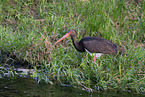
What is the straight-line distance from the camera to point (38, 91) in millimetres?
5293

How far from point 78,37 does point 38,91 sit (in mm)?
3017

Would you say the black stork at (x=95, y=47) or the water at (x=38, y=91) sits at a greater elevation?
the black stork at (x=95, y=47)

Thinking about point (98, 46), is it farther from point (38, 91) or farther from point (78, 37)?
point (38, 91)

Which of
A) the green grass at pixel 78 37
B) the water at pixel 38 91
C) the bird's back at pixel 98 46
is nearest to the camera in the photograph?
the water at pixel 38 91

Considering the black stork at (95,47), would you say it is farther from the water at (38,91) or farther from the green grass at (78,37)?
the water at (38,91)

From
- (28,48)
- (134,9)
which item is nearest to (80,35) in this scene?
(28,48)

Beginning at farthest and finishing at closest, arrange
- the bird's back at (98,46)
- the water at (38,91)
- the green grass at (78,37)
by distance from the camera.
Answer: the bird's back at (98,46) → the green grass at (78,37) → the water at (38,91)

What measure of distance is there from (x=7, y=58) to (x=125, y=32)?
3.65 m

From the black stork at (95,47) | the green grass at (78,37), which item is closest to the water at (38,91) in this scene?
the green grass at (78,37)

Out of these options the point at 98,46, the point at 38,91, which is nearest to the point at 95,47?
the point at 98,46

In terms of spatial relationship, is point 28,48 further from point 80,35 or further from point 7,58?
point 80,35

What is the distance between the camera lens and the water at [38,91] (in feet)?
16.7

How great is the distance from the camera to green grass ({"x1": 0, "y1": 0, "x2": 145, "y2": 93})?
593cm

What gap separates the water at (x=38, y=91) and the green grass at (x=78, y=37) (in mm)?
272
